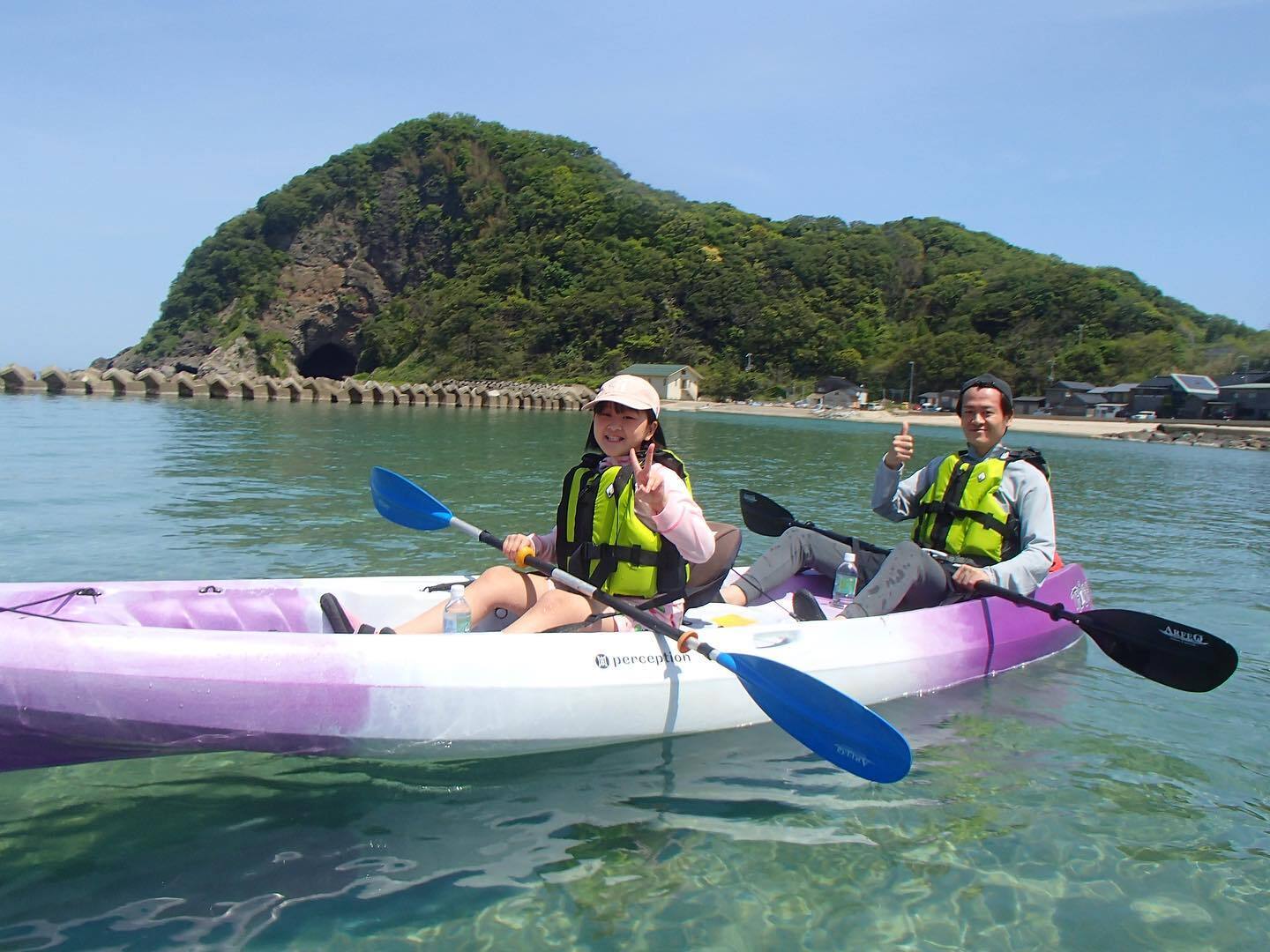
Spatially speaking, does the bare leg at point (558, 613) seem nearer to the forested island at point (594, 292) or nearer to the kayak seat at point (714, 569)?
the kayak seat at point (714, 569)

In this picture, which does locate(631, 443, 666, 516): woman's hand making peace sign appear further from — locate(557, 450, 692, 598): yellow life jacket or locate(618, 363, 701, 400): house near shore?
locate(618, 363, 701, 400): house near shore

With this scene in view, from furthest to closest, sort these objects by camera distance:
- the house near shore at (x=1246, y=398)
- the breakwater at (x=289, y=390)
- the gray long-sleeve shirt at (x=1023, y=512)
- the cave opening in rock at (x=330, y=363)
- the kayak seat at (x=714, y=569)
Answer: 1. the cave opening in rock at (x=330, y=363)
2. the house near shore at (x=1246, y=398)
3. the breakwater at (x=289, y=390)
4. the gray long-sleeve shirt at (x=1023, y=512)
5. the kayak seat at (x=714, y=569)

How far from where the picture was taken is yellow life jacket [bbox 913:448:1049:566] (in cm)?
515

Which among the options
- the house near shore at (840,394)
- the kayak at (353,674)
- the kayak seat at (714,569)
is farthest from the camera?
the house near shore at (840,394)

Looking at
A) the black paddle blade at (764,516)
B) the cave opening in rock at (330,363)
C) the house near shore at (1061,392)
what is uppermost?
the cave opening in rock at (330,363)

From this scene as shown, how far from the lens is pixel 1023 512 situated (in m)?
5.11

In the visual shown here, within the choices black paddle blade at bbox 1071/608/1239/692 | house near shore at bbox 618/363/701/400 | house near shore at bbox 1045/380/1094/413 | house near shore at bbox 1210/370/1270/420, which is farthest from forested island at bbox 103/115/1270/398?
black paddle blade at bbox 1071/608/1239/692

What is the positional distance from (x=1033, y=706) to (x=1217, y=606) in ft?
12.3

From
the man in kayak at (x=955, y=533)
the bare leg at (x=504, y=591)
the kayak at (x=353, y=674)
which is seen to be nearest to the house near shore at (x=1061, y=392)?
the man in kayak at (x=955, y=533)

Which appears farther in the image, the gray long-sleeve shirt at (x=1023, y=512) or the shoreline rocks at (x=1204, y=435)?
the shoreline rocks at (x=1204, y=435)

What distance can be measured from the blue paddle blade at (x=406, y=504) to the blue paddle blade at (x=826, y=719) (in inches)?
79.9

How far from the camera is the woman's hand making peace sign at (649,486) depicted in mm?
3430

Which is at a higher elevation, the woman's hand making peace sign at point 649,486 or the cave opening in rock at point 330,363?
the cave opening in rock at point 330,363

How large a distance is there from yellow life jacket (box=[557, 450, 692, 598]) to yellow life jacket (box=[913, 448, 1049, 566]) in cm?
201
